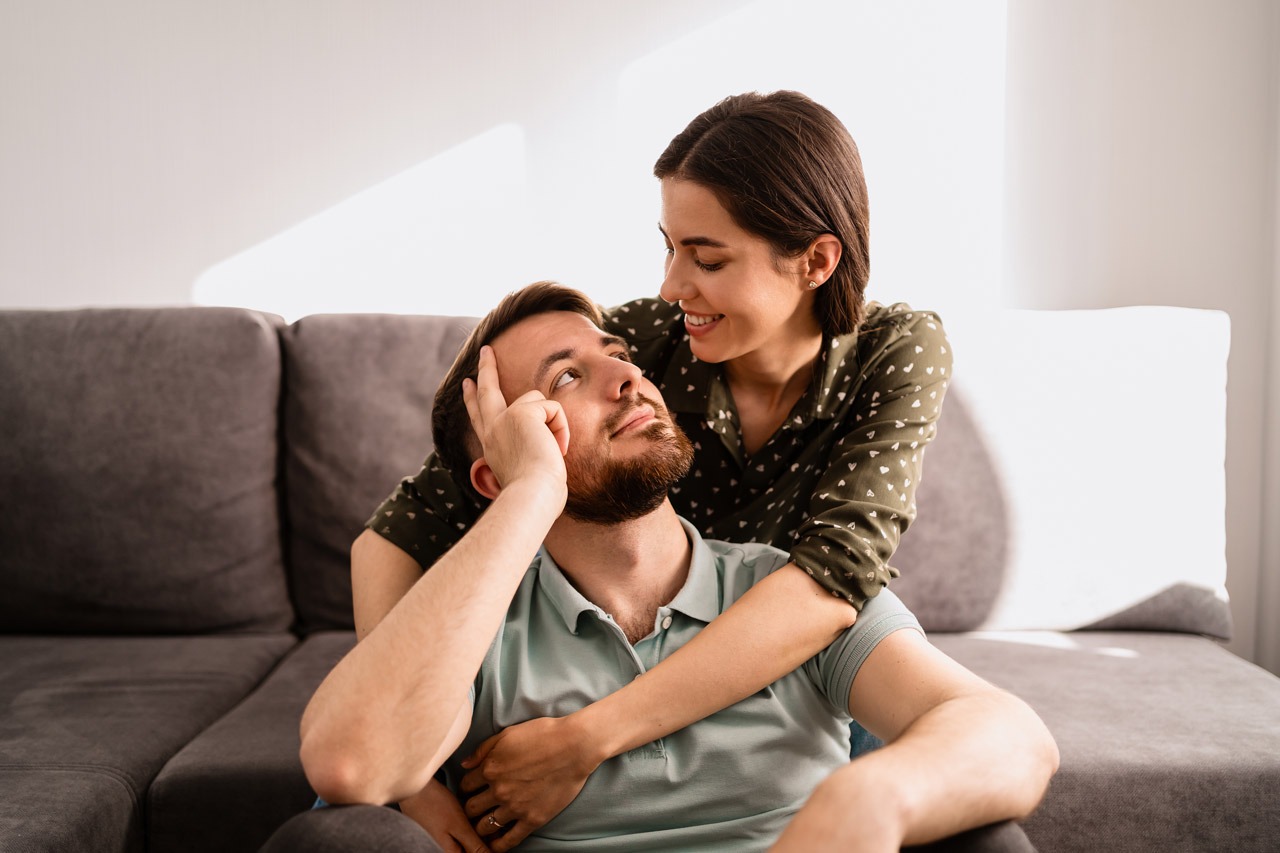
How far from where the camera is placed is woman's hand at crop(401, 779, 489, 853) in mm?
1201

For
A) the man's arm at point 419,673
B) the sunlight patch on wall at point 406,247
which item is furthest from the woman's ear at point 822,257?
the sunlight patch on wall at point 406,247

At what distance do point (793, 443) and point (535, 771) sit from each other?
677 millimetres

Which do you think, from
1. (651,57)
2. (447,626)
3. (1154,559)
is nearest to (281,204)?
(651,57)

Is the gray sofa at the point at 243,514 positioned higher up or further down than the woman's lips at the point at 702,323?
further down

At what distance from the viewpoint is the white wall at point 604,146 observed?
2455 millimetres

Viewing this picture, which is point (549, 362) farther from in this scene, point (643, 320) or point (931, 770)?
point (931, 770)

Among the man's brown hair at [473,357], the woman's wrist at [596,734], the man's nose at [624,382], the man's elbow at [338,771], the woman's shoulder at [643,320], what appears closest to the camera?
the man's elbow at [338,771]

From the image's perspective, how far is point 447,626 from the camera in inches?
42.1

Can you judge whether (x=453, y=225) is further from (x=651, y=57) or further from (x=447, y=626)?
(x=447, y=626)

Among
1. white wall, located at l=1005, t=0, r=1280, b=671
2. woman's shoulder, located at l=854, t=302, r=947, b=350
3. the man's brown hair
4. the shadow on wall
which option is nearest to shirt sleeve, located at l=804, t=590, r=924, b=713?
woman's shoulder, located at l=854, t=302, r=947, b=350

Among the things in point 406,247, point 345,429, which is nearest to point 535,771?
point 345,429

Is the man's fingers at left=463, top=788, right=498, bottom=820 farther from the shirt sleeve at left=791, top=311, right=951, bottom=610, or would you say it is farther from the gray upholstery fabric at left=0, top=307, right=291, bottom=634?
the gray upholstery fabric at left=0, top=307, right=291, bottom=634

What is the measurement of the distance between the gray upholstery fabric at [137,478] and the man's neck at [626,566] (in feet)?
3.31

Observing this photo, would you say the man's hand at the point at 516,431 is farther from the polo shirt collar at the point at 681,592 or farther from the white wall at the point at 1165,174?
the white wall at the point at 1165,174
